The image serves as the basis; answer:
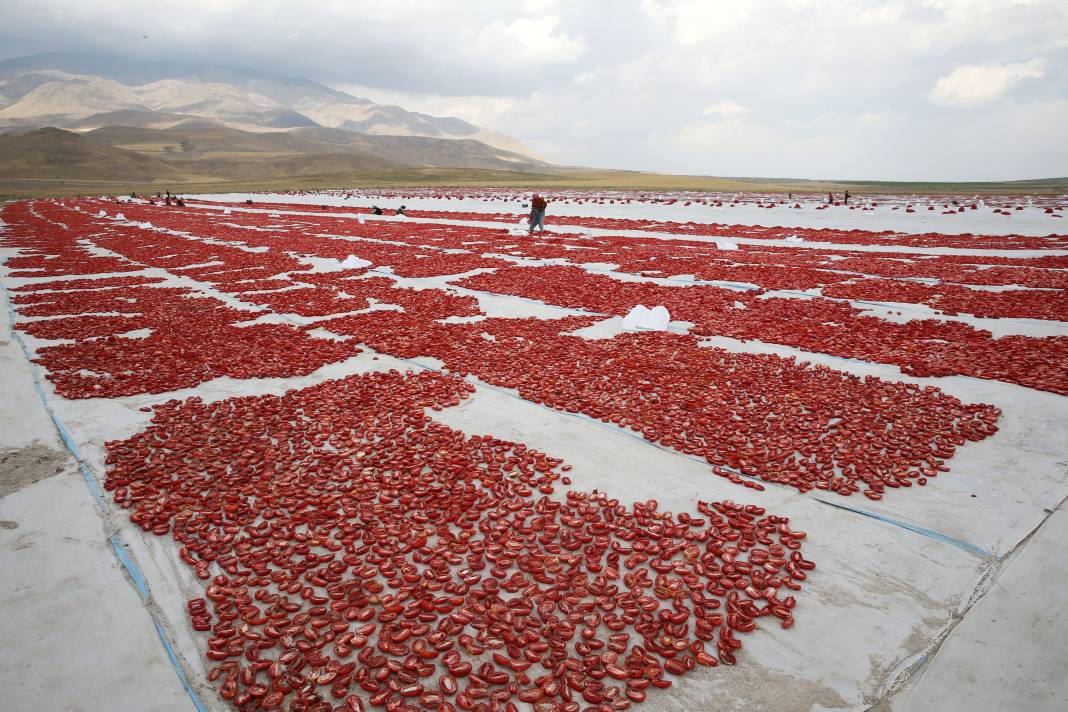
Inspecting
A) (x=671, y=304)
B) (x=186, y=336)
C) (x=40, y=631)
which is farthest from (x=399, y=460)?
(x=671, y=304)

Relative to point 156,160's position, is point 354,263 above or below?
below

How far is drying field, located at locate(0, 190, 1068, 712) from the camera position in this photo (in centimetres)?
310

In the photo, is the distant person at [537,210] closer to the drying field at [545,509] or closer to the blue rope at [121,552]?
the drying field at [545,509]

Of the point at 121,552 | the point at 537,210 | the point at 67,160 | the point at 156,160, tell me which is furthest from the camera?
the point at 156,160

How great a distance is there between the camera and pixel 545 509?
15.0 feet

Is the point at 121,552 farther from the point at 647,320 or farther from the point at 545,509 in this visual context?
the point at 647,320

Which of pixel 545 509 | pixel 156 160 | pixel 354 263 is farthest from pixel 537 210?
pixel 156 160

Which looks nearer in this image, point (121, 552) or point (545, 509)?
point (121, 552)

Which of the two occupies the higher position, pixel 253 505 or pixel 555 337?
pixel 555 337

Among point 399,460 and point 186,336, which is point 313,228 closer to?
point 186,336

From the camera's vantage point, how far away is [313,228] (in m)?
28.3

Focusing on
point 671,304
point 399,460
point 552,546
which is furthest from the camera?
point 671,304

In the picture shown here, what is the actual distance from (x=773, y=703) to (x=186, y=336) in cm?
→ 1016

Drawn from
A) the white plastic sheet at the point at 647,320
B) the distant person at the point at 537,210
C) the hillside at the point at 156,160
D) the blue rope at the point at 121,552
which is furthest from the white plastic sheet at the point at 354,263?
the hillside at the point at 156,160
